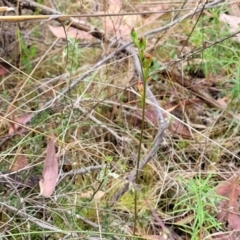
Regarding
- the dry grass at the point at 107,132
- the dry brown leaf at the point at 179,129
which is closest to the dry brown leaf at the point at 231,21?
the dry grass at the point at 107,132

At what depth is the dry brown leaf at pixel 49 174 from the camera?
1.15 meters

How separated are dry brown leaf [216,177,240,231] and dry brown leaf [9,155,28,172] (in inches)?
16.4

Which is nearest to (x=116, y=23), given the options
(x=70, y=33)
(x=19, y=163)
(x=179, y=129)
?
(x=70, y=33)

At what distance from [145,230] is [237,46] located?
25.4 inches

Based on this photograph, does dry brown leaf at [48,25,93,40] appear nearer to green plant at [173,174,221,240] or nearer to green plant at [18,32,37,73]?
green plant at [18,32,37,73]

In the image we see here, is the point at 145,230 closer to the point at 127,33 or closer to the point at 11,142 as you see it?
the point at 11,142

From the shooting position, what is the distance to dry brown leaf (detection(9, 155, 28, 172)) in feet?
4.16

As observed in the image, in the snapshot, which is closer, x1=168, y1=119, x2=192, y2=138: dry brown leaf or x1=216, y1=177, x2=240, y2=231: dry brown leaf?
x1=216, y1=177, x2=240, y2=231: dry brown leaf

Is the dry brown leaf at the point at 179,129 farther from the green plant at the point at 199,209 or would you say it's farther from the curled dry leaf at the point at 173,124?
the green plant at the point at 199,209

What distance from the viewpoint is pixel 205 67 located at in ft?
5.00

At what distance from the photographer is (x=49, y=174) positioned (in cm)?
117

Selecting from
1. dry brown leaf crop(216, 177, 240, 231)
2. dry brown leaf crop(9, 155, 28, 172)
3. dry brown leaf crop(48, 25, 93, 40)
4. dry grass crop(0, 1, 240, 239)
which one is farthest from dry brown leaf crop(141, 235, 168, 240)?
dry brown leaf crop(48, 25, 93, 40)

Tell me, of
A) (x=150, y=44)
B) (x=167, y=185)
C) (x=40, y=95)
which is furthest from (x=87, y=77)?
(x=167, y=185)

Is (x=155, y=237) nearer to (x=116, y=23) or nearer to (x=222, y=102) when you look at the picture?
(x=222, y=102)
